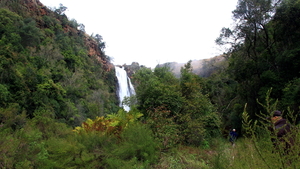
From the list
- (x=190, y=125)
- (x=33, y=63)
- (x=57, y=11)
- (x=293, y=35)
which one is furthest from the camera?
(x=57, y=11)

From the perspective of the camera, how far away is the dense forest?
12.9 feet

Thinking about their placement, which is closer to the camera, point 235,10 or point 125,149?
point 125,149

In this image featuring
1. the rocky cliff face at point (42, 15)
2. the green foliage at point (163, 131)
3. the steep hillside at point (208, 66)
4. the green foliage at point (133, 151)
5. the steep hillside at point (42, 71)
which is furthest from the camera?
the rocky cliff face at point (42, 15)

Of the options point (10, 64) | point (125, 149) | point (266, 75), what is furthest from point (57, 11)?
point (125, 149)

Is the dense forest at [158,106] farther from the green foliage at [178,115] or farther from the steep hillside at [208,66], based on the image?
the steep hillside at [208,66]

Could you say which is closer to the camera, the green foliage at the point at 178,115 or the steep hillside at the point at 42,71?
the green foliage at the point at 178,115

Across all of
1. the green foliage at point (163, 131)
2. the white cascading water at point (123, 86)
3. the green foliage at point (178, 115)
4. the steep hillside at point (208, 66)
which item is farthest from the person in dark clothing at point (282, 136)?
the white cascading water at point (123, 86)

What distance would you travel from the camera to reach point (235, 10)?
45.9 feet

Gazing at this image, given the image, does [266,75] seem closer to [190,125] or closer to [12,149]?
[190,125]

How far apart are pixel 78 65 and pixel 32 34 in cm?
980

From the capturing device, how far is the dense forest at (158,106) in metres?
3.95

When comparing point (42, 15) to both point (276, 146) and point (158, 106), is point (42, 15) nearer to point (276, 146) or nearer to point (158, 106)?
point (158, 106)

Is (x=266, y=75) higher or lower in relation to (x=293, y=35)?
lower

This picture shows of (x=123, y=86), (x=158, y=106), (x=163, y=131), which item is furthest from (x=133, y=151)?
(x=123, y=86)
